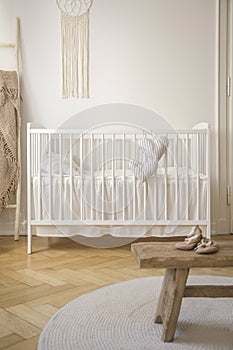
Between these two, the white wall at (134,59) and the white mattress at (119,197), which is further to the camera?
the white wall at (134,59)

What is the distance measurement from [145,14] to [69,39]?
22.9 inches

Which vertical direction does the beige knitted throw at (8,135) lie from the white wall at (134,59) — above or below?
below

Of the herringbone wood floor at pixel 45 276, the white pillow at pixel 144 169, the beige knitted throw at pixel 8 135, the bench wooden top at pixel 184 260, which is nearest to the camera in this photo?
the bench wooden top at pixel 184 260

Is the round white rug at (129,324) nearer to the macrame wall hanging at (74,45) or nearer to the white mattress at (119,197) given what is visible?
the white mattress at (119,197)

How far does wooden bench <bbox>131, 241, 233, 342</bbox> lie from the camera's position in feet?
4.43

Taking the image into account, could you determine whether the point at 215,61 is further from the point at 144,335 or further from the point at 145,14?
the point at 144,335

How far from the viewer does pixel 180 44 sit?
11.0 feet

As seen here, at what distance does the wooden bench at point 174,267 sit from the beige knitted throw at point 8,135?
1781mm

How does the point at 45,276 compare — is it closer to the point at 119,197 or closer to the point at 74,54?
the point at 119,197

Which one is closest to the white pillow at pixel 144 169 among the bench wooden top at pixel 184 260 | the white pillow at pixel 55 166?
the white pillow at pixel 55 166

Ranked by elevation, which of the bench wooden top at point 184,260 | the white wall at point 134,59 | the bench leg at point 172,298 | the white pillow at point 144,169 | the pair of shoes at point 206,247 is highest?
the white wall at point 134,59

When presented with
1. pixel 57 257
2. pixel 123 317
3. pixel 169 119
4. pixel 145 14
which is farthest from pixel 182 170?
pixel 123 317

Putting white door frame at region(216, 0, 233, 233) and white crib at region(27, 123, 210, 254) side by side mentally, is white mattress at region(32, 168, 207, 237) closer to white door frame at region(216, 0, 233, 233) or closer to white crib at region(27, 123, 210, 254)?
white crib at region(27, 123, 210, 254)

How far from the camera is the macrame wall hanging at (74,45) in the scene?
3.29m
